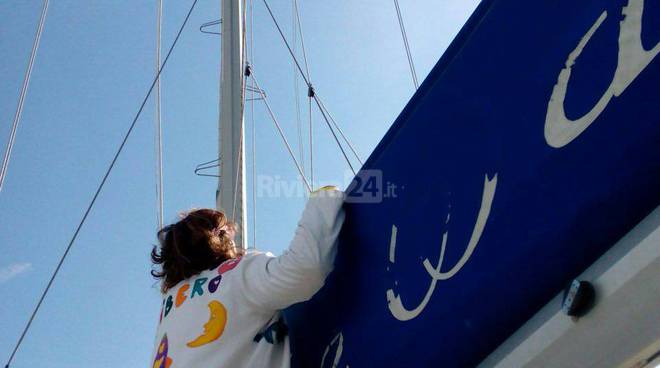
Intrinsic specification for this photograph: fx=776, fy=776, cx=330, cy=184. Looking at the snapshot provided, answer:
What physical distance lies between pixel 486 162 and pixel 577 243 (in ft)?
0.74

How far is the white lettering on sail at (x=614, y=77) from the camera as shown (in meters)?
0.96

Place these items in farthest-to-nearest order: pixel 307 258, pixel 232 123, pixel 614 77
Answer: pixel 232 123, pixel 307 258, pixel 614 77

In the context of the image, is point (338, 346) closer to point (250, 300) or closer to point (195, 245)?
point (250, 300)

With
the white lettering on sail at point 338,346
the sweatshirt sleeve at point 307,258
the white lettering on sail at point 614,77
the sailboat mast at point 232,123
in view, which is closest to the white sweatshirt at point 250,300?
the sweatshirt sleeve at point 307,258

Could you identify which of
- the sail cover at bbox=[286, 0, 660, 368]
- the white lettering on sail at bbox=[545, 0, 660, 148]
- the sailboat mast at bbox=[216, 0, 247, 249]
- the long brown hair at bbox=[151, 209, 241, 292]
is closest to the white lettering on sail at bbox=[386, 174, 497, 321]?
the sail cover at bbox=[286, 0, 660, 368]

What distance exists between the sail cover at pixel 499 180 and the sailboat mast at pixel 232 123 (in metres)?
1.96

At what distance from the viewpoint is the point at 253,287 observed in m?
1.71

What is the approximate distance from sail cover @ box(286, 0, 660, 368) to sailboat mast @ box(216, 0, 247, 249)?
196cm

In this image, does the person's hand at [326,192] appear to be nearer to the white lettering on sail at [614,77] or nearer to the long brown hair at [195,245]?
the long brown hair at [195,245]

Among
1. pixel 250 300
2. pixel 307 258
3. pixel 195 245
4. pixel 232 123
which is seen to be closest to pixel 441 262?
pixel 307 258

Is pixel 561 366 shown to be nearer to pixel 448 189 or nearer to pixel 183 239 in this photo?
pixel 448 189

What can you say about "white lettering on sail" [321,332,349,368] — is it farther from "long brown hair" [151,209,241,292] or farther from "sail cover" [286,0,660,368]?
"long brown hair" [151,209,241,292]

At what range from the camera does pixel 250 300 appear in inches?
67.8

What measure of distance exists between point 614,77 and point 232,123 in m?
3.23
